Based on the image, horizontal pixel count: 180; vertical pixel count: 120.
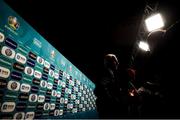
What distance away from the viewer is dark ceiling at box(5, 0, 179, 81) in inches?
104

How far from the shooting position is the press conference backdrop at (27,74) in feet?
5.39

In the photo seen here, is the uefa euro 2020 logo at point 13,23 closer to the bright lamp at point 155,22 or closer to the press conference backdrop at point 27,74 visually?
the press conference backdrop at point 27,74

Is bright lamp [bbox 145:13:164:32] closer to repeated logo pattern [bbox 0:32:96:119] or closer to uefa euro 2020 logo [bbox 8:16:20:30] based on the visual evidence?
repeated logo pattern [bbox 0:32:96:119]

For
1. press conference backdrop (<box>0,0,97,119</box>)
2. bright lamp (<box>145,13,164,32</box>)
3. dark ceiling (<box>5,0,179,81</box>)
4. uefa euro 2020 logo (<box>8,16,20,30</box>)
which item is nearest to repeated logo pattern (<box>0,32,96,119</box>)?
press conference backdrop (<box>0,0,97,119</box>)

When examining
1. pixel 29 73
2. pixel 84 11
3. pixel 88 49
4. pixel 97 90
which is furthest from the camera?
pixel 88 49

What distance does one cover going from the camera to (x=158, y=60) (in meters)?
1.21

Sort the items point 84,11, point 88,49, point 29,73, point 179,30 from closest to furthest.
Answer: point 179,30, point 29,73, point 84,11, point 88,49

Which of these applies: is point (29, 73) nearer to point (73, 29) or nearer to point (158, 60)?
point (158, 60)

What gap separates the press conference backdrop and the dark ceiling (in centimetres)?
34

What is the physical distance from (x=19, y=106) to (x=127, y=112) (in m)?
1.31

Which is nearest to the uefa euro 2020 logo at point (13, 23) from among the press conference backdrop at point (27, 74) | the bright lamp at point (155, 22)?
the press conference backdrop at point (27, 74)

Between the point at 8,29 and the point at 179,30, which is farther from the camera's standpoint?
the point at 8,29

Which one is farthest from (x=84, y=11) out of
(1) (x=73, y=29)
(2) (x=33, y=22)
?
(2) (x=33, y=22)

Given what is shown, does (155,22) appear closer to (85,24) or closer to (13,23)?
(85,24)
